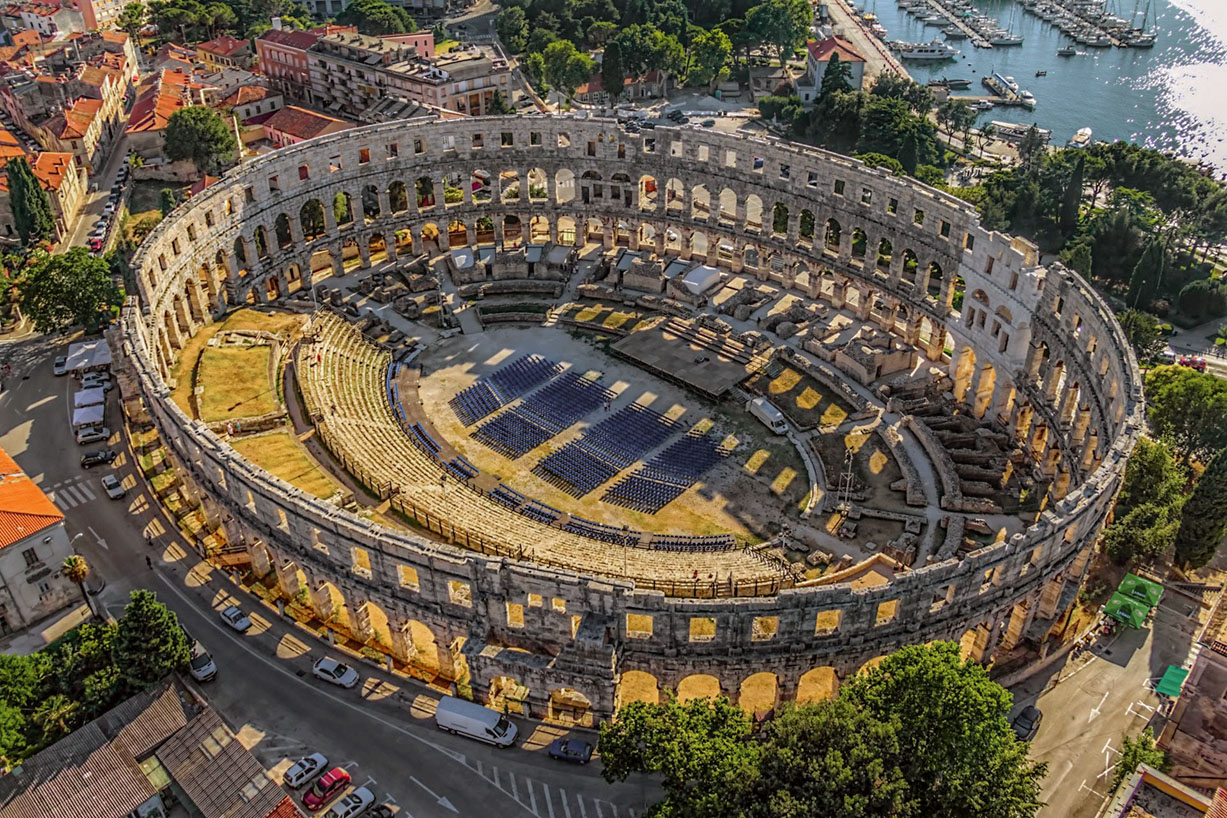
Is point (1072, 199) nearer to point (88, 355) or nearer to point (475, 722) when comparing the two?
point (475, 722)

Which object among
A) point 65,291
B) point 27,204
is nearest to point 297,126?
point 27,204

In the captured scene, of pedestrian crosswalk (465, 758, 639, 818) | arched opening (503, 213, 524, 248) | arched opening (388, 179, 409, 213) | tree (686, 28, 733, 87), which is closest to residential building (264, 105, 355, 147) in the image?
arched opening (388, 179, 409, 213)

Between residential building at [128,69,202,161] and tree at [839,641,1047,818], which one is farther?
residential building at [128,69,202,161]

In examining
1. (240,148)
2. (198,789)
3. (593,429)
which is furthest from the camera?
(240,148)

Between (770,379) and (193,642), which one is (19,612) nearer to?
(193,642)

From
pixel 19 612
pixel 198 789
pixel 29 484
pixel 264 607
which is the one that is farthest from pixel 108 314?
pixel 198 789

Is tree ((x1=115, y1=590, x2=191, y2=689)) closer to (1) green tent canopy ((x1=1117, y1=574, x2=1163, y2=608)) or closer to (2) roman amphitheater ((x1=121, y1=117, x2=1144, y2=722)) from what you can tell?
(2) roman amphitheater ((x1=121, y1=117, x2=1144, y2=722))
